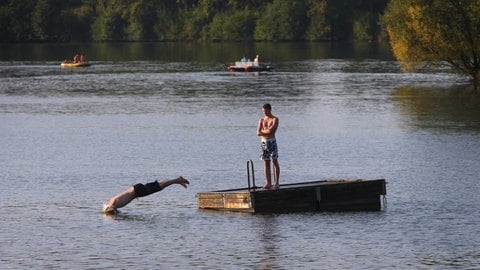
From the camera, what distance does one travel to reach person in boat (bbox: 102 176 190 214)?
34.0 meters

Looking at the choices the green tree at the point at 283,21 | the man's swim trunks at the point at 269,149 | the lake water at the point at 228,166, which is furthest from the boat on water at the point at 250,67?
the man's swim trunks at the point at 269,149

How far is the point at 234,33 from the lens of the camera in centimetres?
19538

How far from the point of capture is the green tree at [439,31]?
81.2 meters

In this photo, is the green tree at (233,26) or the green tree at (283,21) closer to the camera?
the green tree at (283,21)

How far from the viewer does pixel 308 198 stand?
33.5m

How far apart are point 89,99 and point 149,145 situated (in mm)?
30427

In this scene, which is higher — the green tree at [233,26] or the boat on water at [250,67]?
the green tree at [233,26]

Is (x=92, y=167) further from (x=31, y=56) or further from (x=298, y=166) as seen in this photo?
(x=31, y=56)

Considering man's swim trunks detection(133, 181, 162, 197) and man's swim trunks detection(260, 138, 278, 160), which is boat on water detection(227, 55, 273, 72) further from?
man's swim trunks detection(133, 181, 162, 197)

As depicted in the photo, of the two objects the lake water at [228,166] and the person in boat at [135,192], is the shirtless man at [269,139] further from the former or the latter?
the person in boat at [135,192]

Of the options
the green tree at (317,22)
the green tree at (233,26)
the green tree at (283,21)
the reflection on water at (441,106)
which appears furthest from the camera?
the green tree at (233,26)

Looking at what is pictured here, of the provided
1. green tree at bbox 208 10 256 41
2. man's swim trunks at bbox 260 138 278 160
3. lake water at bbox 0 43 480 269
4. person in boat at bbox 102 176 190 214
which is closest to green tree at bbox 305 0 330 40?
green tree at bbox 208 10 256 41

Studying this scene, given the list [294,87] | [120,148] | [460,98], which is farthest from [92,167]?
[294,87]

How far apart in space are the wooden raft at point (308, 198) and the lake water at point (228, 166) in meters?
0.40
